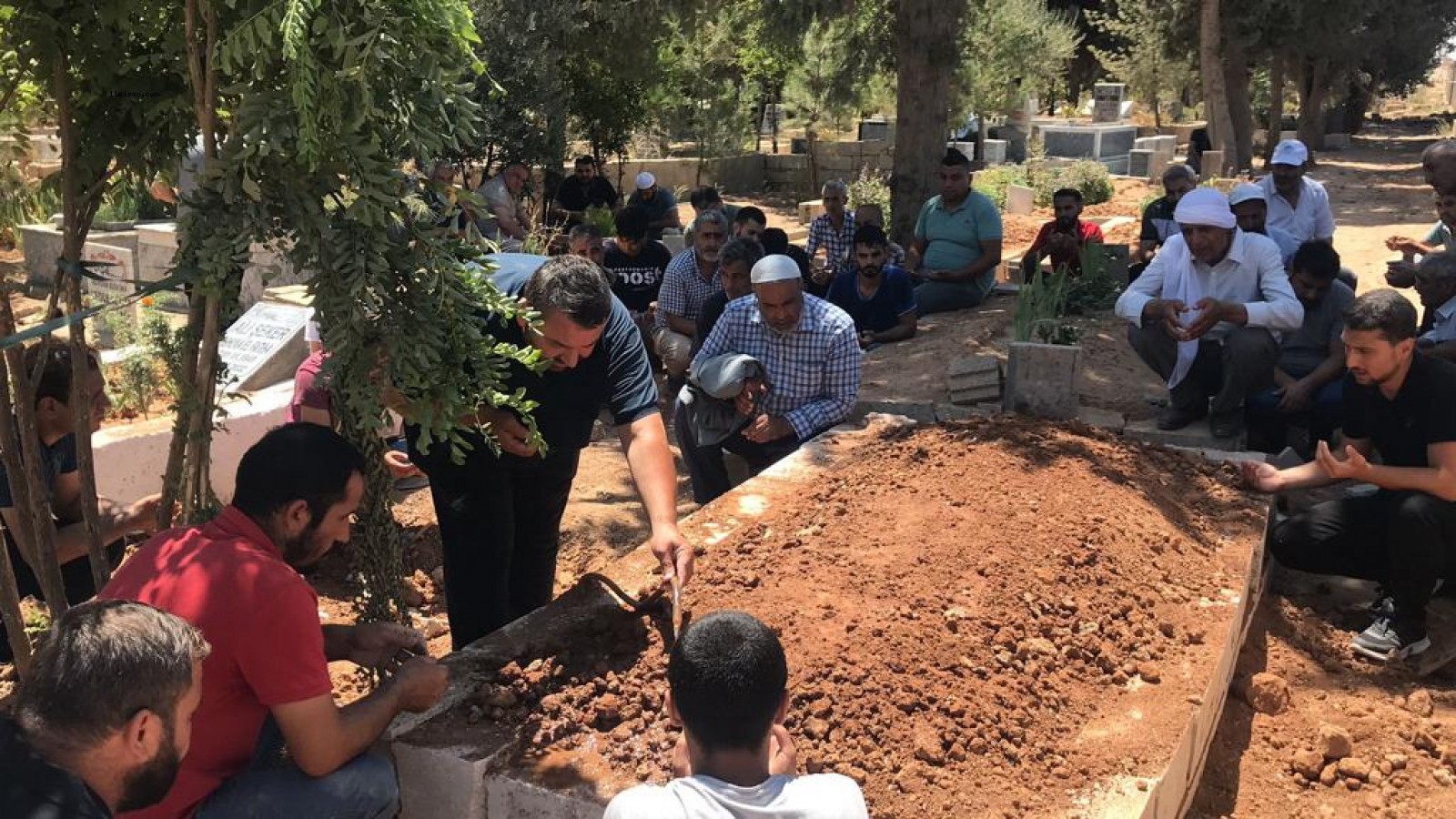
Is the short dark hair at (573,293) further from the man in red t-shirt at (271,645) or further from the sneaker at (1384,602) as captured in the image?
the sneaker at (1384,602)

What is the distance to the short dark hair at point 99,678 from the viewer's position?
2217 millimetres

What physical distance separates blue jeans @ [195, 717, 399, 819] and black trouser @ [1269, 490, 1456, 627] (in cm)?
354

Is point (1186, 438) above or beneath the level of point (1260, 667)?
above

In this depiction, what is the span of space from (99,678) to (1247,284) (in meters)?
5.54

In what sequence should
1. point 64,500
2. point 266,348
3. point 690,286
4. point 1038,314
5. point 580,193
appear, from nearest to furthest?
point 64,500 < point 1038,314 < point 266,348 < point 690,286 < point 580,193

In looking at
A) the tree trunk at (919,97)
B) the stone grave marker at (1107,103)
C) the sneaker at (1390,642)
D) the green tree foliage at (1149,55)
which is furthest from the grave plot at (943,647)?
the stone grave marker at (1107,103)

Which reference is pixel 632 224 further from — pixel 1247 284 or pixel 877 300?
pixel 1247 284

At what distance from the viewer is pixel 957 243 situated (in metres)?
9.66

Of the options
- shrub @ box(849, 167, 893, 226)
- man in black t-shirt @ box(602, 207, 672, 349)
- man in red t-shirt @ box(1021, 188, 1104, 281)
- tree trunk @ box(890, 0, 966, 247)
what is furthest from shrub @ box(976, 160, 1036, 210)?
man in black t-shirt @ box(602, 207, 672, 349)

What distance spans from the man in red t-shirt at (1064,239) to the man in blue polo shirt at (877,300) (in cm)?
138

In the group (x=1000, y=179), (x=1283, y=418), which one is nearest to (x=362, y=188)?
(x=1283, y=418)

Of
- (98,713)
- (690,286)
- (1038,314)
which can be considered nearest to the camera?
(98,713)

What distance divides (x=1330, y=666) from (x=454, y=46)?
368cm

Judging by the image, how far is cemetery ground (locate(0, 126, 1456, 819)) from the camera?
3775 millimetres
